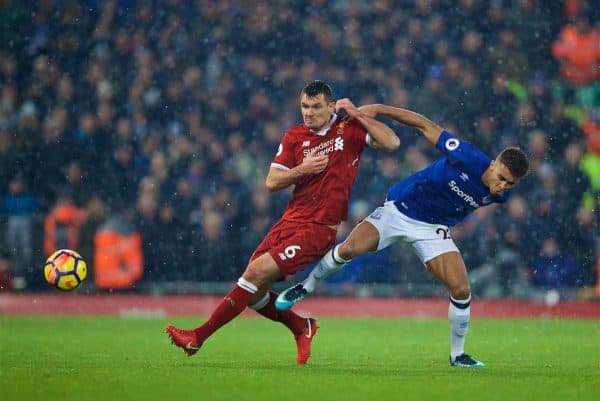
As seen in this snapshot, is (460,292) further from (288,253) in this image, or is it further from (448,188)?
(288,253)

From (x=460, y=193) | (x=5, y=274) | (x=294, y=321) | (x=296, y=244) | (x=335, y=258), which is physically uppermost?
(x=460, y=193)

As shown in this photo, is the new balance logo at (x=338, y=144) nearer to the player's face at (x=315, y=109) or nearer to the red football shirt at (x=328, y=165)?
the red football shirt at (x=328, y=165)

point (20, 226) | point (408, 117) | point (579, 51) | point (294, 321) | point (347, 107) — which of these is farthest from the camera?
point (579, 51)

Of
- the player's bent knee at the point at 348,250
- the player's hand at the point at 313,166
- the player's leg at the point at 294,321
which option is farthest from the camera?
the player's leg at the point at 294,321

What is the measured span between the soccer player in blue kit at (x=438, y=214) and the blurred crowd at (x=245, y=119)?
242 inches

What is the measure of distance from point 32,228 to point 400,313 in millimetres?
4907

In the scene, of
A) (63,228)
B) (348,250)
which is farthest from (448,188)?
(63,228)

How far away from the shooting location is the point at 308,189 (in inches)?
338

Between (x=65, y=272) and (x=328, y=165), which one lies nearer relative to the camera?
(x=328, y=165)

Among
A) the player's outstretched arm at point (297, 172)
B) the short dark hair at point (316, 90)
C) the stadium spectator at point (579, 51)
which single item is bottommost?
the player's outstretched arm at point (297, 172)

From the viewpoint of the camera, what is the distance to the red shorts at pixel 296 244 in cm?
839

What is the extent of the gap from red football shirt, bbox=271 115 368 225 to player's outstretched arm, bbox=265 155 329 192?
0.58 ft

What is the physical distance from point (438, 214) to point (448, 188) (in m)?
0.28

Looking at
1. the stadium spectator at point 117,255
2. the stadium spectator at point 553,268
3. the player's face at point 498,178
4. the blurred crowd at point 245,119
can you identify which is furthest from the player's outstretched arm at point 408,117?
the stadium spectator at point 117,255
